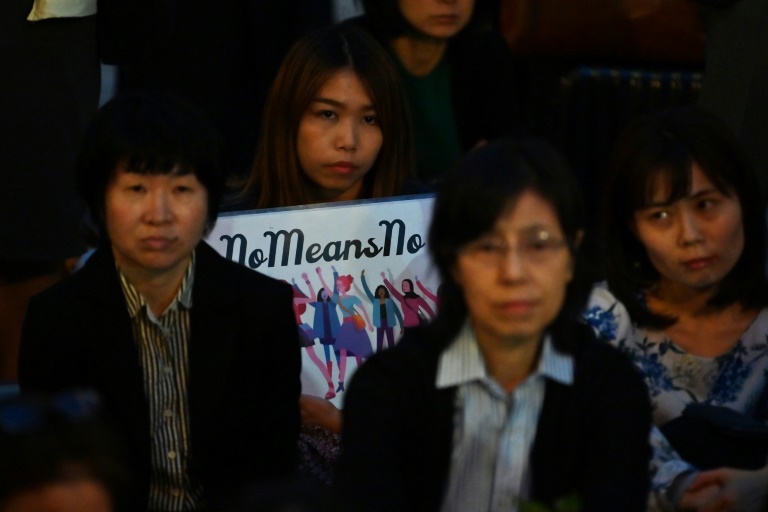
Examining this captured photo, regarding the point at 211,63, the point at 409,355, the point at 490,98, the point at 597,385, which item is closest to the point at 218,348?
the point at 409,355

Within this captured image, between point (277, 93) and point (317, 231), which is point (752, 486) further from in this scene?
point (277, 93)

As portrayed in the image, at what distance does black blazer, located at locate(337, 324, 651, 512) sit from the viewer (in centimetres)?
295

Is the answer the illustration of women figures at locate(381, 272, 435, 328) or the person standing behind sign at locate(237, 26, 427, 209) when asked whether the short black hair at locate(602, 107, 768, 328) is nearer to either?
the illustration of women figures at locate(381, 272, 435, 328)

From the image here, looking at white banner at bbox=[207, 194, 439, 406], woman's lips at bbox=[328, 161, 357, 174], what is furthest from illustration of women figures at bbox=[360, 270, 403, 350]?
woman's lips at bbox=[328, 161, 357, 174]

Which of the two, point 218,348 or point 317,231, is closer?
point 218,348

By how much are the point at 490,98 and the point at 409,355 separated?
2.20 meters

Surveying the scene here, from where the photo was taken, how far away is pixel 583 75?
18.8ft

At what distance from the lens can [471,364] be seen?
3.02 m

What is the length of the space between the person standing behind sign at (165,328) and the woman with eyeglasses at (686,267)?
788 mm

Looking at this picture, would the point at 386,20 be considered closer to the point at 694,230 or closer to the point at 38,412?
the point at 694,230

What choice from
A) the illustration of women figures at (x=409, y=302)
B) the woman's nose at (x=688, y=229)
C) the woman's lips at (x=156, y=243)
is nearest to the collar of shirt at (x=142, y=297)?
the woman's lips at (x=156, y=243)

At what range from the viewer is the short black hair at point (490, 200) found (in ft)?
9.70

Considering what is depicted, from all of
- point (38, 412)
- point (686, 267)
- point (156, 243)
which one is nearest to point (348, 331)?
point (156, 243)

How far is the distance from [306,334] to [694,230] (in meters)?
1.04
